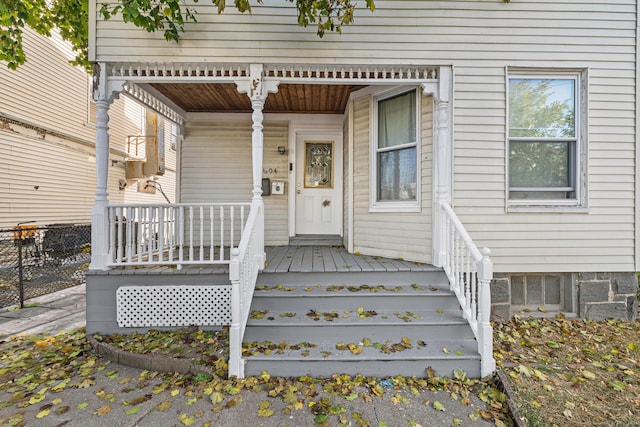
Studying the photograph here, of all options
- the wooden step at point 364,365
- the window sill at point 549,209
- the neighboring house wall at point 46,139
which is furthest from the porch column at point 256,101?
the neighboring house wall at point 46,139

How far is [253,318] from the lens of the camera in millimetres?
3182

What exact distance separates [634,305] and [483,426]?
3.46 metres

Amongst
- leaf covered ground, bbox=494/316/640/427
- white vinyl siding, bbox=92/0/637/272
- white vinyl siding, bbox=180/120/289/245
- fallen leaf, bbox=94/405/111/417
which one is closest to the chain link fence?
white vinyl siding, bbox=180/120/289/245

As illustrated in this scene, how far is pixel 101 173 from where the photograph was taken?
375 centimetres

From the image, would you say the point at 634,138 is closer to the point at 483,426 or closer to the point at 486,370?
the point at 486,370

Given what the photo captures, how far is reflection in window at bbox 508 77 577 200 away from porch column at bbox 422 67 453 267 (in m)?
0.87

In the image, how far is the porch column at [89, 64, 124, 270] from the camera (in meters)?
3.66

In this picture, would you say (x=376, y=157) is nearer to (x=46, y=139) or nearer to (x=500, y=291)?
(x=500, y=291)

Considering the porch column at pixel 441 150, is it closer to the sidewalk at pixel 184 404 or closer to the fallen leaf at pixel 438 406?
the fallen leaf at pixel 438 406

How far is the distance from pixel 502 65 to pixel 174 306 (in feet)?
16.4

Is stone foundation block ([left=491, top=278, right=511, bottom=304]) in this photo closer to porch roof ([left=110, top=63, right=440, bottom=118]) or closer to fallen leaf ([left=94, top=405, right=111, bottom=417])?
porch roof ([left=110, top=63, right=440, bottom=118])

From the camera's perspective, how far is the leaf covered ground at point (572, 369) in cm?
233

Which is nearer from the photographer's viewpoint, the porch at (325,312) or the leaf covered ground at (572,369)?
the leaf covered ground at (572,369)

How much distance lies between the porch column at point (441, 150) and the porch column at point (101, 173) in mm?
3931
